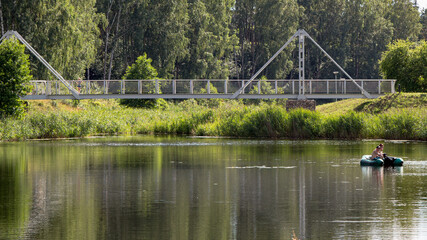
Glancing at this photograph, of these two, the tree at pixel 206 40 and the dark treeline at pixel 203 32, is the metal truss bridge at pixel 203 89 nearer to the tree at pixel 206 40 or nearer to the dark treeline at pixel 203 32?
the dark treeline at pixel 203 32

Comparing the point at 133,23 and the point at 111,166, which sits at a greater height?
the point at 133,23

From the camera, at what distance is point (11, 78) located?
178ft

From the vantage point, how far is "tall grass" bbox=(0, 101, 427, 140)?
48.2m

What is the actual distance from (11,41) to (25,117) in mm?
5929

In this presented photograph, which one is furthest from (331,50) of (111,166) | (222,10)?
(111,166)

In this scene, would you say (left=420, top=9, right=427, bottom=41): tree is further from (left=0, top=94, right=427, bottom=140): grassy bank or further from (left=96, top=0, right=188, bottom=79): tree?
(left=0, top=94, right=427, bottom=140): grassy bank

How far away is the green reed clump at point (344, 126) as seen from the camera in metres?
49.9

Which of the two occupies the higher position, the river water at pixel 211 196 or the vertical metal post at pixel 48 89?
the vertical metal post at pixel 48 89

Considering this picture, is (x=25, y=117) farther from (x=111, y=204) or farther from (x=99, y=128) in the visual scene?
(x=111, y=204)

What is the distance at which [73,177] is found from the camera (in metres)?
26.7

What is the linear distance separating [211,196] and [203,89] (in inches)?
1655

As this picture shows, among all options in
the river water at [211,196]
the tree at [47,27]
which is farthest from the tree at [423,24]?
the river water at [211,196]

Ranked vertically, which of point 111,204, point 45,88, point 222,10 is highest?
point 222,10

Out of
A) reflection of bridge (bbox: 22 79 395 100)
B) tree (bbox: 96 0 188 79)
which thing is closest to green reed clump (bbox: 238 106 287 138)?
reflection of bridge (bbox: 22 79 395 100)
